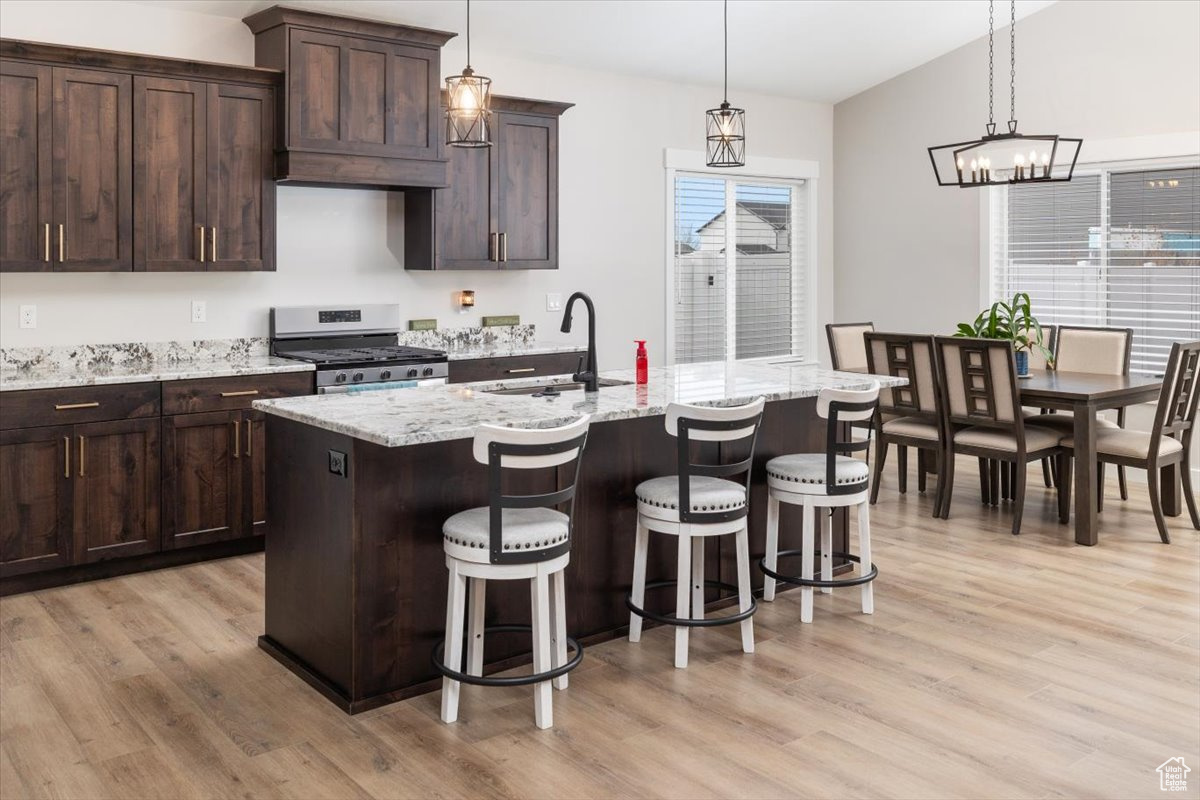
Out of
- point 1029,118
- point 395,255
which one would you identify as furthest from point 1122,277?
point 395,255

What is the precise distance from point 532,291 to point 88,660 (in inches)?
148

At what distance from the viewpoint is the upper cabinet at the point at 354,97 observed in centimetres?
521

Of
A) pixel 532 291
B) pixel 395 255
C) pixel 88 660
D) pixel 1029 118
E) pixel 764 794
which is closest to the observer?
pixel 764 794

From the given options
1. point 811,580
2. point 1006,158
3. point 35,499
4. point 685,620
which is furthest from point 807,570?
point 35,499

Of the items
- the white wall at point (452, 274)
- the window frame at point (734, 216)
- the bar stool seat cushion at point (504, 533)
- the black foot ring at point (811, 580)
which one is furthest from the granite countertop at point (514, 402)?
the window frame at point (734, 216)

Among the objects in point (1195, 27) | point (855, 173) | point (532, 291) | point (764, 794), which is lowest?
point (764, 794)

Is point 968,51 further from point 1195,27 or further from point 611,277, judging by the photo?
point 611,277

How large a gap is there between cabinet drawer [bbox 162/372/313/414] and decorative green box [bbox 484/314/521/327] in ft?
5.16

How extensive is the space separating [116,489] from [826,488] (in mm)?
3114

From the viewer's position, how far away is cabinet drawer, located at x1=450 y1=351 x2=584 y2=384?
5.93 metres

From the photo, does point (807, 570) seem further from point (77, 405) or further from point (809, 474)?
point (77, 405)

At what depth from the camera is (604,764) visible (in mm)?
2918

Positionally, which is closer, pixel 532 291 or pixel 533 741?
Result: pixel 533 741

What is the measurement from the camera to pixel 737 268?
8.09 meters
